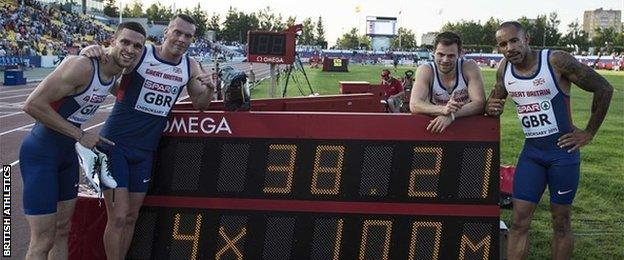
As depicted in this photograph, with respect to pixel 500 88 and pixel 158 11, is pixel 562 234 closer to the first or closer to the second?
pixel 500 88

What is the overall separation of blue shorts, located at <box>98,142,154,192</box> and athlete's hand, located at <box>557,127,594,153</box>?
3.17 m

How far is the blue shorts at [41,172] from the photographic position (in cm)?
453

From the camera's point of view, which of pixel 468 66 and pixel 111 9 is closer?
pixel 468 66

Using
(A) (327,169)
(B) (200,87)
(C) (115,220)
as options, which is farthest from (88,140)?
(A) (327,169)

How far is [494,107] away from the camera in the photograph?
15.3 ft

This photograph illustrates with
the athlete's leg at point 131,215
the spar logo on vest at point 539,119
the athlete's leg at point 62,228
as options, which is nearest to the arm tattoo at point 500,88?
the spar logo on vest at point 539,119

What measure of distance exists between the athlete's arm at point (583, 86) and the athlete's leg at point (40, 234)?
12.7 feet

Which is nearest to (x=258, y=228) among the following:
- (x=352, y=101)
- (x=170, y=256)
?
(x=170, y=256)

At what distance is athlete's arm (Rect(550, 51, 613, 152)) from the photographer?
481 centimetres

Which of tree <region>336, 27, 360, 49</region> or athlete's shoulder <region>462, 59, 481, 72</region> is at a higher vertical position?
tree <region>336, 27, 360, 49</region>

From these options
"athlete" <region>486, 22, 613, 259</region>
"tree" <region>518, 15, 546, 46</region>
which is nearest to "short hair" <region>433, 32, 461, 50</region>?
"athlete" <region>486, 22, 613, 259</region>

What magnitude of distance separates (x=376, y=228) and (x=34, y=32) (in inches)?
1997

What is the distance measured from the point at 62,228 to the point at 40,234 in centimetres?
34

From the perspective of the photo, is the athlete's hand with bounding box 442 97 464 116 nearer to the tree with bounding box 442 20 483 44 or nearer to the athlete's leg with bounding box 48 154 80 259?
the athlete's leg with bounding box 48 154 80 259
